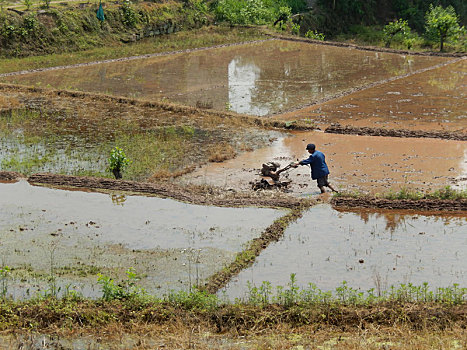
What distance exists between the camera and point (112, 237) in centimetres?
899

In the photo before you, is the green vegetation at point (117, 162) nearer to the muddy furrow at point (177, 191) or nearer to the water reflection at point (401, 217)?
the muddy furrow at point (177, 191)

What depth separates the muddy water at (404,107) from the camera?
15.2 meters

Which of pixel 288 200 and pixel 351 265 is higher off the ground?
pixel 288 200

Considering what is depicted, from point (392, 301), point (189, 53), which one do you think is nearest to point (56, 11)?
point (189, 53)

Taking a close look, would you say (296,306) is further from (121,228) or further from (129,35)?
(129,35)

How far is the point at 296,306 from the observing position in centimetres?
670

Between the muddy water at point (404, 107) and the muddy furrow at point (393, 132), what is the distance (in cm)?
83

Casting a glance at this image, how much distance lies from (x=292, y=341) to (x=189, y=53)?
20765mm

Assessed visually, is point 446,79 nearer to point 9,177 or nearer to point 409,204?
point 409,204

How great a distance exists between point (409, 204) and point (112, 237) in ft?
15.1

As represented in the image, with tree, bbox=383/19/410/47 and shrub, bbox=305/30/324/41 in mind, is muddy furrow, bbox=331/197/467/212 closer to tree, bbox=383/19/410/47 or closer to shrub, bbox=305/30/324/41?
tree, bbox=383/19/410/47

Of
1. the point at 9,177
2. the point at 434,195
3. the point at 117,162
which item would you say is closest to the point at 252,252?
the point at 434,195

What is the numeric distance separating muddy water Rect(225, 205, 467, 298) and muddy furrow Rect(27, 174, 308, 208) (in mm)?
760

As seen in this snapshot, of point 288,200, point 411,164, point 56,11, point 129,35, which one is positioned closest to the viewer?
point 288,200
